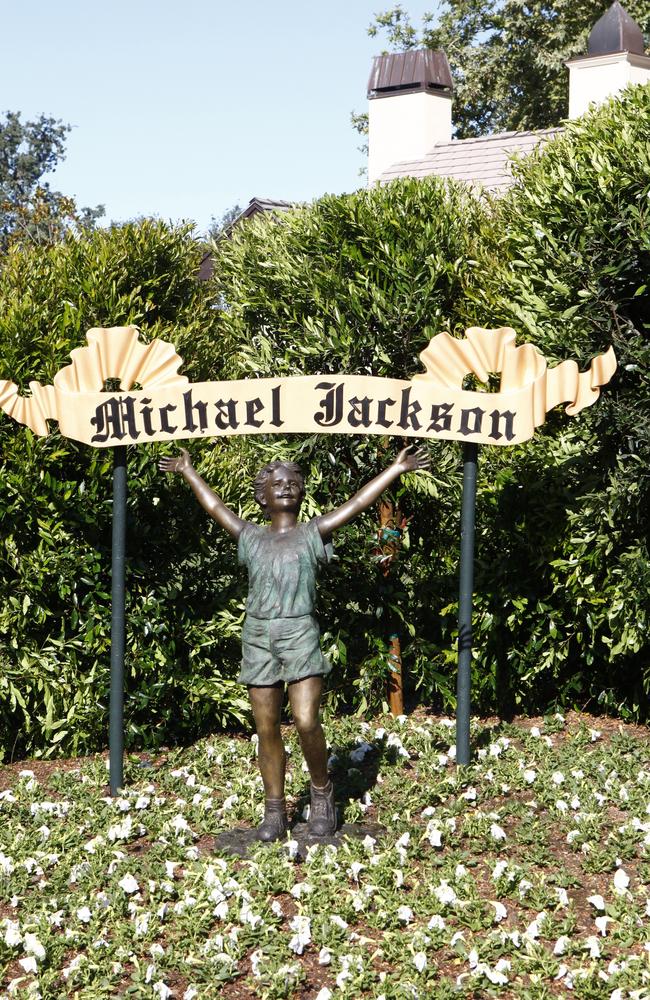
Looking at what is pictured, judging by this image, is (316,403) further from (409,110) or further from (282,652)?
(409,110)

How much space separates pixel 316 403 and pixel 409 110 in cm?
1285

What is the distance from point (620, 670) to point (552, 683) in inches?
22.2

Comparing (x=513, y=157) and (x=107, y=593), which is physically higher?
(x=513, y=157)

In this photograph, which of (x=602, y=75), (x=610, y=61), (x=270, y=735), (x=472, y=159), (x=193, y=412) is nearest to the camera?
(x=270, y=735)

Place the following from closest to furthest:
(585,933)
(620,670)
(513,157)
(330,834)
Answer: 1. (585,933)
2. (330,834)
3. (620,670)
4. (513,157)

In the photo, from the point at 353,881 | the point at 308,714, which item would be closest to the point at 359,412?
the point at 308,714

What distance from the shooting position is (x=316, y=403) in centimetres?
652

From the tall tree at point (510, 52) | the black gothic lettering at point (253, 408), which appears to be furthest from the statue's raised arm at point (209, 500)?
the tall tree at point (510, 52)

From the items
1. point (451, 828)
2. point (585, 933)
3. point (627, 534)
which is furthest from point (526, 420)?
point (585, 933)

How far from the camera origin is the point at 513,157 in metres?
8.70

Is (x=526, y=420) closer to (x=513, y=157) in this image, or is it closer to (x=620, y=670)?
(x=620, y=670)

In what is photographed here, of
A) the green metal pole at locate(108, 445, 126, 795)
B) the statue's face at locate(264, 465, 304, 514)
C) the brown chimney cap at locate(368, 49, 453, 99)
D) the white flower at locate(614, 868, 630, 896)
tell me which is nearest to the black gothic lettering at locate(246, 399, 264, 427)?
the statue's face at locate(264, 465, 304, 514)

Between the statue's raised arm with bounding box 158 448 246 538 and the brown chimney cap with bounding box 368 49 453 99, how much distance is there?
13.2 meters

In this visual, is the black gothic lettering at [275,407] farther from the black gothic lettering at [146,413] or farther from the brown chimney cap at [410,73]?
the brown chimney cap at [410,73]
